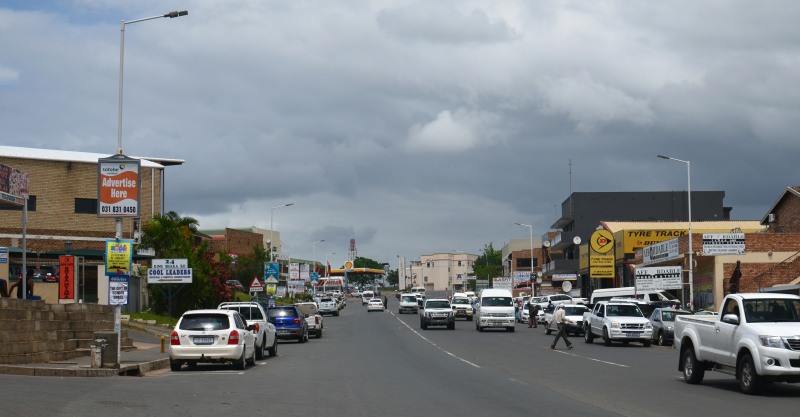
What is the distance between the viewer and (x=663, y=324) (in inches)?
1529

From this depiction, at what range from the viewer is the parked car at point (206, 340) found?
24.4m

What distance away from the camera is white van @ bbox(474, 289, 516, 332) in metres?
50.4

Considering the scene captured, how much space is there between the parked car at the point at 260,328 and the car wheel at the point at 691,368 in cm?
1333

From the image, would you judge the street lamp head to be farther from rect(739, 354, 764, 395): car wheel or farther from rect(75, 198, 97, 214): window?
rect(75, 198, 97, 214): window

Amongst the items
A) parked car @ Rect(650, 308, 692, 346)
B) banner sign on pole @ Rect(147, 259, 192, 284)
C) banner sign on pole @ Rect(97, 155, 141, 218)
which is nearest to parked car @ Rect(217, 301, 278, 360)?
banner sign on pole @ Rect(97, 155, 141, 218)

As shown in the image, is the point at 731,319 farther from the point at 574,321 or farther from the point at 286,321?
the point at 574,321

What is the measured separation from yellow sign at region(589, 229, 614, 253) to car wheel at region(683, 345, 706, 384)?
5278 centimetres

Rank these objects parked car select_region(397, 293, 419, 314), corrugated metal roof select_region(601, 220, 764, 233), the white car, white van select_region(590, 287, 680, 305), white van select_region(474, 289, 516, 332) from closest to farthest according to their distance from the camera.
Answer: white van select_region(474, 289, 516, 332)
white van select_region(590, 287, 680, 305)
corrugated metal roof select_region(601, 220, 764, 233)
parked car select_region(397, 293, 419, 314)
the white car

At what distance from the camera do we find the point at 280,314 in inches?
1618

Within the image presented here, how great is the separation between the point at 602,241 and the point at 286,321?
38116 mm

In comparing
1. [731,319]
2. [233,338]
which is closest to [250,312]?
[233,338]

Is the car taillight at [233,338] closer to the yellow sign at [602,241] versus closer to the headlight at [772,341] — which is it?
the headlight at [772,341]

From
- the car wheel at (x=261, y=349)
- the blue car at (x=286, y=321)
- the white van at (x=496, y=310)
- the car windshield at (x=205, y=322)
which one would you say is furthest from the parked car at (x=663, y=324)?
the car windshield at (x=205, y=322)

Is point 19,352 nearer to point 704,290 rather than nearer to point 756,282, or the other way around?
point 756,282
